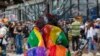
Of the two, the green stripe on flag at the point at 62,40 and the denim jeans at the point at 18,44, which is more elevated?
the green stripe on flag at the point at 62,40

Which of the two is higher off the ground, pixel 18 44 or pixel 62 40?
pixel 62 40

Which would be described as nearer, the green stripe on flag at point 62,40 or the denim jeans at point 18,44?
the green stripe on flag at point 62,40

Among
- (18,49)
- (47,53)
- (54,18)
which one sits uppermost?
(54,18)

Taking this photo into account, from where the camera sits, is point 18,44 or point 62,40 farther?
point 18,44

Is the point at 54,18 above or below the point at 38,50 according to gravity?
above

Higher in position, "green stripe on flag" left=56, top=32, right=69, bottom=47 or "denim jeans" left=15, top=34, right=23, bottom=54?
"green stripe on flag" left=56, top=32, right=69, bottom=47

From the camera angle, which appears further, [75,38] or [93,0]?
[93,0]

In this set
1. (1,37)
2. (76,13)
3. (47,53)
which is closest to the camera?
(47,53)

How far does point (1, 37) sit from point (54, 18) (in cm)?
777

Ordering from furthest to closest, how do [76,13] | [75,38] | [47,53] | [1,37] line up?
[76,13] → [75,38] → [1,37] → [47,53]

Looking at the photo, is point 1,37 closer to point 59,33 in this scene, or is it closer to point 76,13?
point 59,33

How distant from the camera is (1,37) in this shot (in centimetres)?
1584

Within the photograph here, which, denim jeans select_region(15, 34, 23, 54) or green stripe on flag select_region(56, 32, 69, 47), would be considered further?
denim jeans select_region(15, 34, 23, 54)

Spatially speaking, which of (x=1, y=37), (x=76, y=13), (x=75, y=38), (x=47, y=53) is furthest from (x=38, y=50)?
(x=76, y=13)
